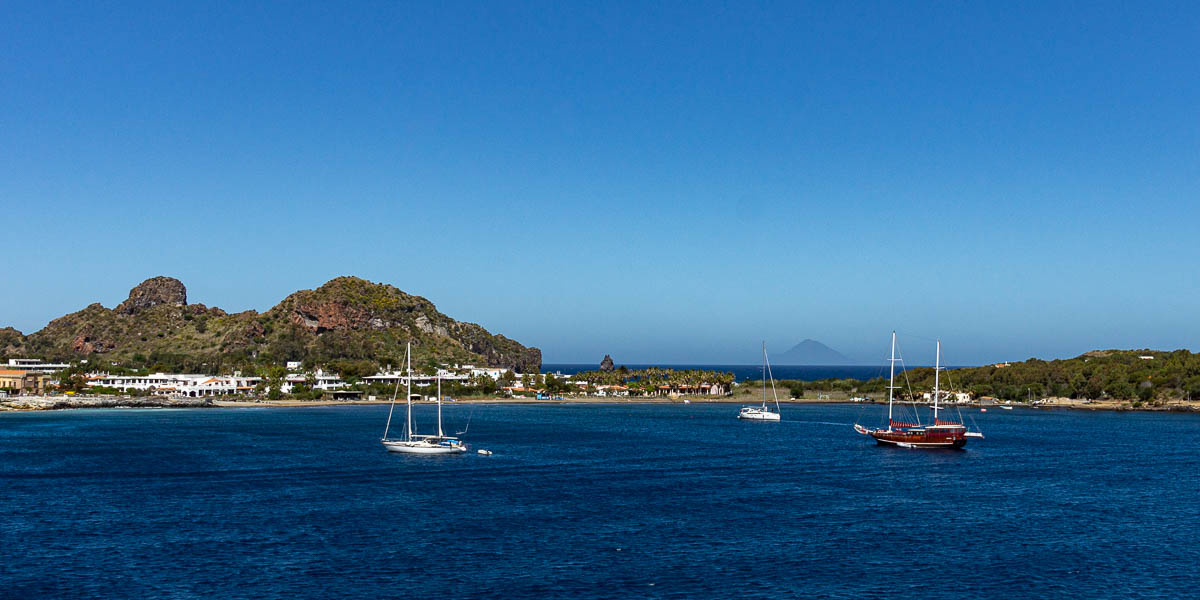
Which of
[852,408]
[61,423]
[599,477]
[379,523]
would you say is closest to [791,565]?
[379,523]

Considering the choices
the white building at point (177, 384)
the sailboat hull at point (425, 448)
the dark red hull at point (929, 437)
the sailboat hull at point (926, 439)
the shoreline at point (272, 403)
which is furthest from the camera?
the white building at point (177, 384)

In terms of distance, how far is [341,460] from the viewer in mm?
78062

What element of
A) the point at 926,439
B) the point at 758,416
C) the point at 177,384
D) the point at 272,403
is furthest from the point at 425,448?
the point at 177,384

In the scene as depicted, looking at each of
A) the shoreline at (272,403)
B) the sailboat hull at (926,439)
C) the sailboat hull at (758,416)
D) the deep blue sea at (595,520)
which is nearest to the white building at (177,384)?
the shoreline at (272,403)

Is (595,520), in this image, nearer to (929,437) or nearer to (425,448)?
(425,448)

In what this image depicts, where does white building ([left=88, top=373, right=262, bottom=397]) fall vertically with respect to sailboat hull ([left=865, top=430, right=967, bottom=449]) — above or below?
above

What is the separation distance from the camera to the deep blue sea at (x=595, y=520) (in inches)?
1491

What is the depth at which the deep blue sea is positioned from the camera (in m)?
37.9

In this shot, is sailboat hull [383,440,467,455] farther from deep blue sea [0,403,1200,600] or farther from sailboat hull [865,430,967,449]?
sailboat hull [865,430,967,449]

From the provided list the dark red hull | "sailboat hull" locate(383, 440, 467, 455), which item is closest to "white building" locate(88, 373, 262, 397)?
"sailboat hull" locate(383, 440, 467, 455)

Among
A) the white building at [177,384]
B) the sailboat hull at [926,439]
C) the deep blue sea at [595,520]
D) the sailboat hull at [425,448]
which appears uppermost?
the white building at [177,384]

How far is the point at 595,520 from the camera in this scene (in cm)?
5084

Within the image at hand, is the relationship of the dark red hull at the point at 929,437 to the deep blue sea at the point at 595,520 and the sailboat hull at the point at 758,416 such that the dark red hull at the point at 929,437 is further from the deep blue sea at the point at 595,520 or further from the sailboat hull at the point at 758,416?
the sailboat hull at the point at 758,416

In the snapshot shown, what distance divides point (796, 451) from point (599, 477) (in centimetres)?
2810
